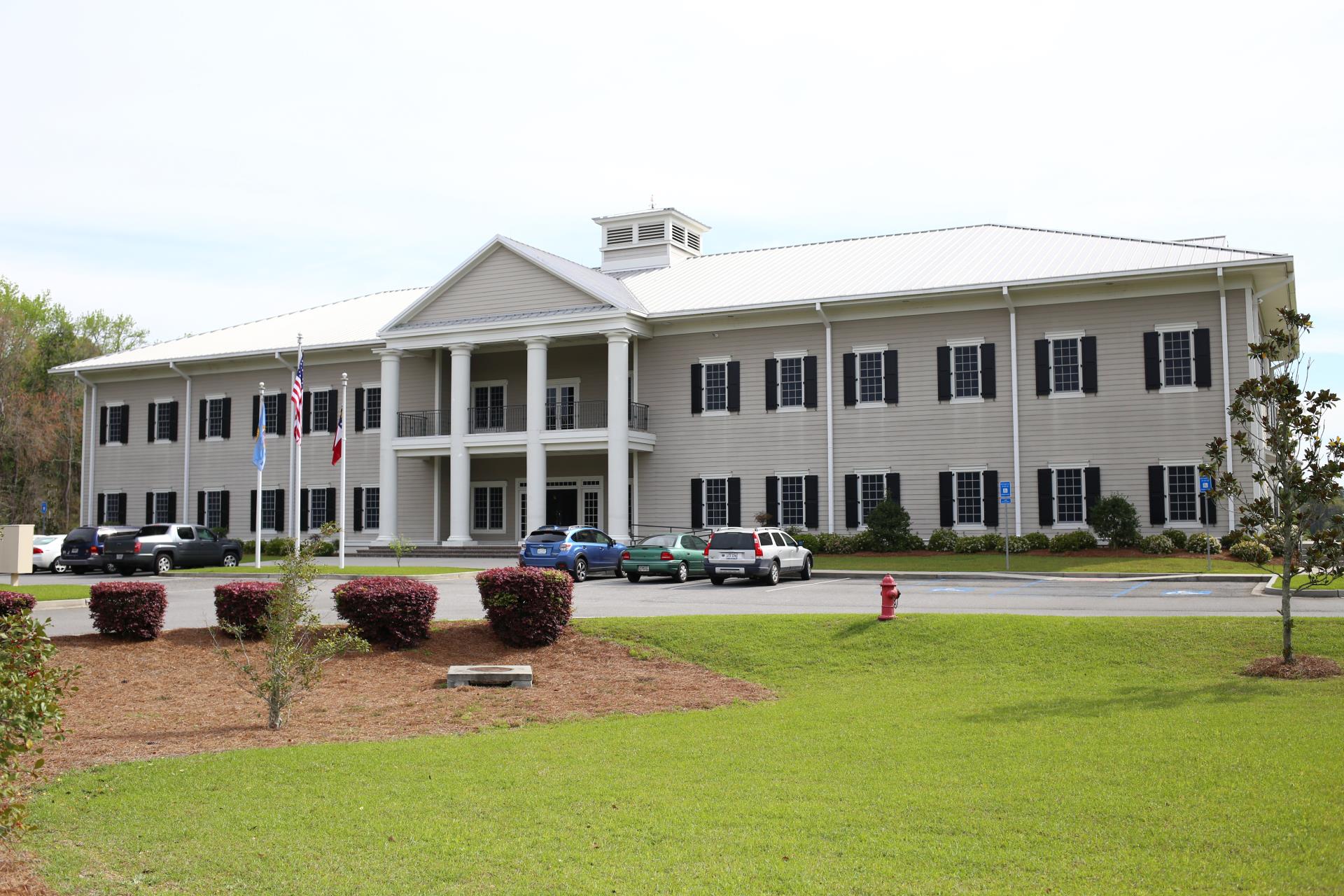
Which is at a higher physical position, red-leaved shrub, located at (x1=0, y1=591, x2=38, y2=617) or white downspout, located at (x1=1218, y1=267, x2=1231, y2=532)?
white downspout, located at (x1=1218, y1=267, x2=1231, y2=532)

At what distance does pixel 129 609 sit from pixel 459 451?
2216 centimetres

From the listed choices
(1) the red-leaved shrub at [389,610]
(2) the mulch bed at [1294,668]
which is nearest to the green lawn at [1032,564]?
(2) the mulch bed at [1294,668]

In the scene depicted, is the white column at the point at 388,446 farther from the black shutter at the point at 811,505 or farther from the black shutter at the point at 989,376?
the black shutter at the point at 989,376

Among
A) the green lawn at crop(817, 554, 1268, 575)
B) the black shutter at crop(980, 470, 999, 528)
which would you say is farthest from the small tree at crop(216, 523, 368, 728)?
the black shutter at crop(980, 470, 999, 528)

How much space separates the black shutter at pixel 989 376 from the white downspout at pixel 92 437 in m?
34.8

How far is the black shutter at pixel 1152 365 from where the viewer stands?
101ft

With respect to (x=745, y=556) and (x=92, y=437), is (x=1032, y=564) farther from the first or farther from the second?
(x=92, y=437)

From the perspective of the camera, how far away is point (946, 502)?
32781 millimetres

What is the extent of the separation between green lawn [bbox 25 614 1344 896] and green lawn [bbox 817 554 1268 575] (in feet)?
50.5

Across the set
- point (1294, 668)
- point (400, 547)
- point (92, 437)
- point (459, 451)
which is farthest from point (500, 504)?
point (1294, 668)

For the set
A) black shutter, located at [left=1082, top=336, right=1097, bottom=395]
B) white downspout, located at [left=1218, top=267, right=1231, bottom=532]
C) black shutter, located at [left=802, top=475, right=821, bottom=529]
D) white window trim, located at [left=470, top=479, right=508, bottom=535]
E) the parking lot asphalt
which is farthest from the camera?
white window trim, located at [left=470, top=479, right=508, bottom=535]

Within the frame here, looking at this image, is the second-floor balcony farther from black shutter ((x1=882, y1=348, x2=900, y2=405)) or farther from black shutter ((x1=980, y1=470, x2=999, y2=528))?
black shutter ((x1=980, y1=470, x2=999, y2=528))

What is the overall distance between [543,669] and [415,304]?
86.4 feet

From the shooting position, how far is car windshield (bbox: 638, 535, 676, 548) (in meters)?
27.5
